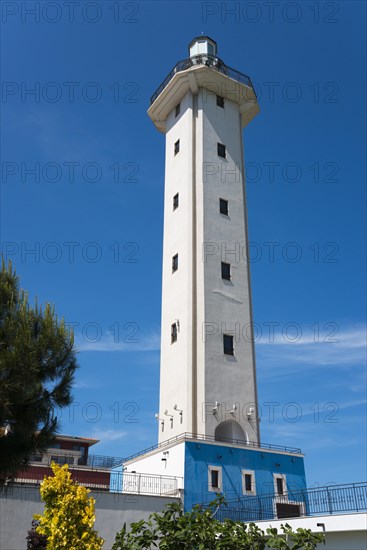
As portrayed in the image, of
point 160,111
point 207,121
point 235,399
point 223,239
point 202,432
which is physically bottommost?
point 202,432

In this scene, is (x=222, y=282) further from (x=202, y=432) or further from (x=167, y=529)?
(x=167, y=529)

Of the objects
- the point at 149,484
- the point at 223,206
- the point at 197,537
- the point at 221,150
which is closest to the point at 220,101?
A: the point at 221,150

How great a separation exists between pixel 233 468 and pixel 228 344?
638 cm

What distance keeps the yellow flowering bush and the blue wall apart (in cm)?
1259

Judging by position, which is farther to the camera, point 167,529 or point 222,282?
point 222,282

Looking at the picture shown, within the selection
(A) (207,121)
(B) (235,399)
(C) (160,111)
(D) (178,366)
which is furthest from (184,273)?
(C) (160,111)

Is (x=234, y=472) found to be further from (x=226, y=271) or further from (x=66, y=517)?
(x=66, y=517)

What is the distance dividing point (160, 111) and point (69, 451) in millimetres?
29620

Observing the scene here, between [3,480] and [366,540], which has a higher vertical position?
[3,480]

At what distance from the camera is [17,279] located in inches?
628

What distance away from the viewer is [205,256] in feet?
98.0

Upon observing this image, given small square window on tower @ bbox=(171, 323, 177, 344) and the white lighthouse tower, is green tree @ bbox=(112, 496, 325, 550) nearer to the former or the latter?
the white lighthouse tower

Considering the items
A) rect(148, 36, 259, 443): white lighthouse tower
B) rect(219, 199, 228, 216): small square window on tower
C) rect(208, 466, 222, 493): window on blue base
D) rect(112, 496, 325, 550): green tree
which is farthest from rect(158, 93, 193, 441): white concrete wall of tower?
rect(112, 496, 325, 550): green tree

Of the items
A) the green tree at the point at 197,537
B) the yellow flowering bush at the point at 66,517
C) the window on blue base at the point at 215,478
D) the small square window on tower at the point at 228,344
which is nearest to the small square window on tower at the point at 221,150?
the small square window on tower at the point at 228,344
